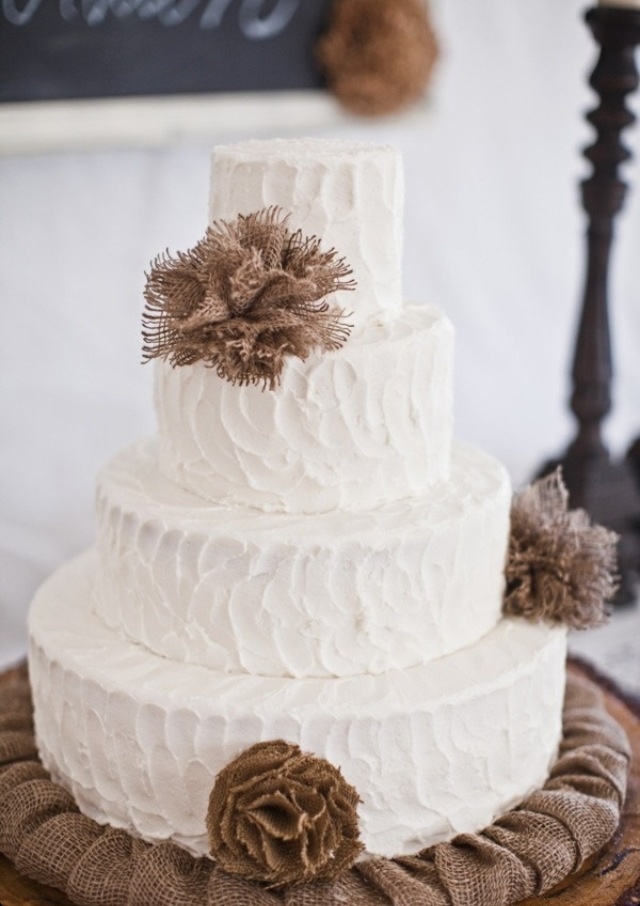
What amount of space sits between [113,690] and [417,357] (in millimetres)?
452

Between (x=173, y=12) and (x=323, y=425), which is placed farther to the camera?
(x=173, y=12)

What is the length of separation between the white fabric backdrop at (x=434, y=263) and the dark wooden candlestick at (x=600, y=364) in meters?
0.43

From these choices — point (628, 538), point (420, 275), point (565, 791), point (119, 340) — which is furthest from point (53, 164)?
point (565, 791)

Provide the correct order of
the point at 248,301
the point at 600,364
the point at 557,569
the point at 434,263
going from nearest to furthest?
the point at 248,301, the point at 557,569, the point at 600,364, the point at 434,263

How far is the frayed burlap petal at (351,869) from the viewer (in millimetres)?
1118

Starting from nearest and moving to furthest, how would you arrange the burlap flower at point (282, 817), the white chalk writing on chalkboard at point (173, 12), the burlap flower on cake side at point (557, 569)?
the burlap flower at point (282, 817) → the burlap flower on cake side at point (557, 569) → the white chalk writing on chalkboard at point (173, 12)

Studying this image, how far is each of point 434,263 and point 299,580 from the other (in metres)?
1.49

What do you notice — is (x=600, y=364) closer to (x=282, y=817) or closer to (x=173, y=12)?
(x=173, y=12)

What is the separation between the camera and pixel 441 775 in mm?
1187

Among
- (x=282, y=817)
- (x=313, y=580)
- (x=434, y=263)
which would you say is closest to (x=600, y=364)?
(x=434, y=263)

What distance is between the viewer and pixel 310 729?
3.70 ft

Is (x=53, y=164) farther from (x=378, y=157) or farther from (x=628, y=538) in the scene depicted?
(x=628, y=538)

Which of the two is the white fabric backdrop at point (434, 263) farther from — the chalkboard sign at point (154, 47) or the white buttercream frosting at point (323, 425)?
the white buttercream frosting at point (323, 425)

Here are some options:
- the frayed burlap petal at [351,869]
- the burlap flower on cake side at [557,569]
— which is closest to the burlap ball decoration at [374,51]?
the burlap flower on cake side at [557,569]
